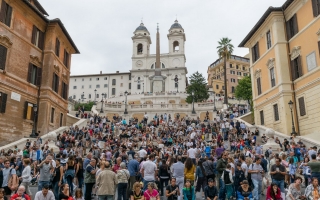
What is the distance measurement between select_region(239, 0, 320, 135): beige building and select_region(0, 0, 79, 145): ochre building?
21.2 metres

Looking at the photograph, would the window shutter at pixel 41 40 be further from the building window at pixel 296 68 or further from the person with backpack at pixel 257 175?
the person with backpack at pixel 257 175

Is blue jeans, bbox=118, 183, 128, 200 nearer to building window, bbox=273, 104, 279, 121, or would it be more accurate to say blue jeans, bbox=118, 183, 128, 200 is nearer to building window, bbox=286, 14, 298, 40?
building window, bbox=273, 104, 279, 121

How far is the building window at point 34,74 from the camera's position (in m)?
25.7

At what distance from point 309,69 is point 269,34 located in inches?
264

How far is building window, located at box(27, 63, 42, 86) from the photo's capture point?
84.3 feet

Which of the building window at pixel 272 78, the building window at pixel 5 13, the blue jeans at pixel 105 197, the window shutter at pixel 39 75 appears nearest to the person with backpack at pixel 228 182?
the blue jeans at pixel 105 197

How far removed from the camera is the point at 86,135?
80.6ft

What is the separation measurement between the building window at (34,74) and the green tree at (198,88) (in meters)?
40.8

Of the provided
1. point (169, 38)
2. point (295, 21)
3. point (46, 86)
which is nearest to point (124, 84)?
point (169, 38)

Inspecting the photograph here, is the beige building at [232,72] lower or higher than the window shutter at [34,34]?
higher

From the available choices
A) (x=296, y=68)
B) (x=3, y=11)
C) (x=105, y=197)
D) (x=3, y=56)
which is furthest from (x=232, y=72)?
(x=105, y=197)

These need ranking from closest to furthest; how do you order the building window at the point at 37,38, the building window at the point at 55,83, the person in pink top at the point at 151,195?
the person in pink top at the point at 151,195 < the building window at the point at 37,38 < the building window at the point at 55,83

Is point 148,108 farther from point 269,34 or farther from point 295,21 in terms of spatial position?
point 295,21

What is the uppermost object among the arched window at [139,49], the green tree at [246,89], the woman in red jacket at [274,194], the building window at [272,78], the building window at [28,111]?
the arched window at [139,49]
